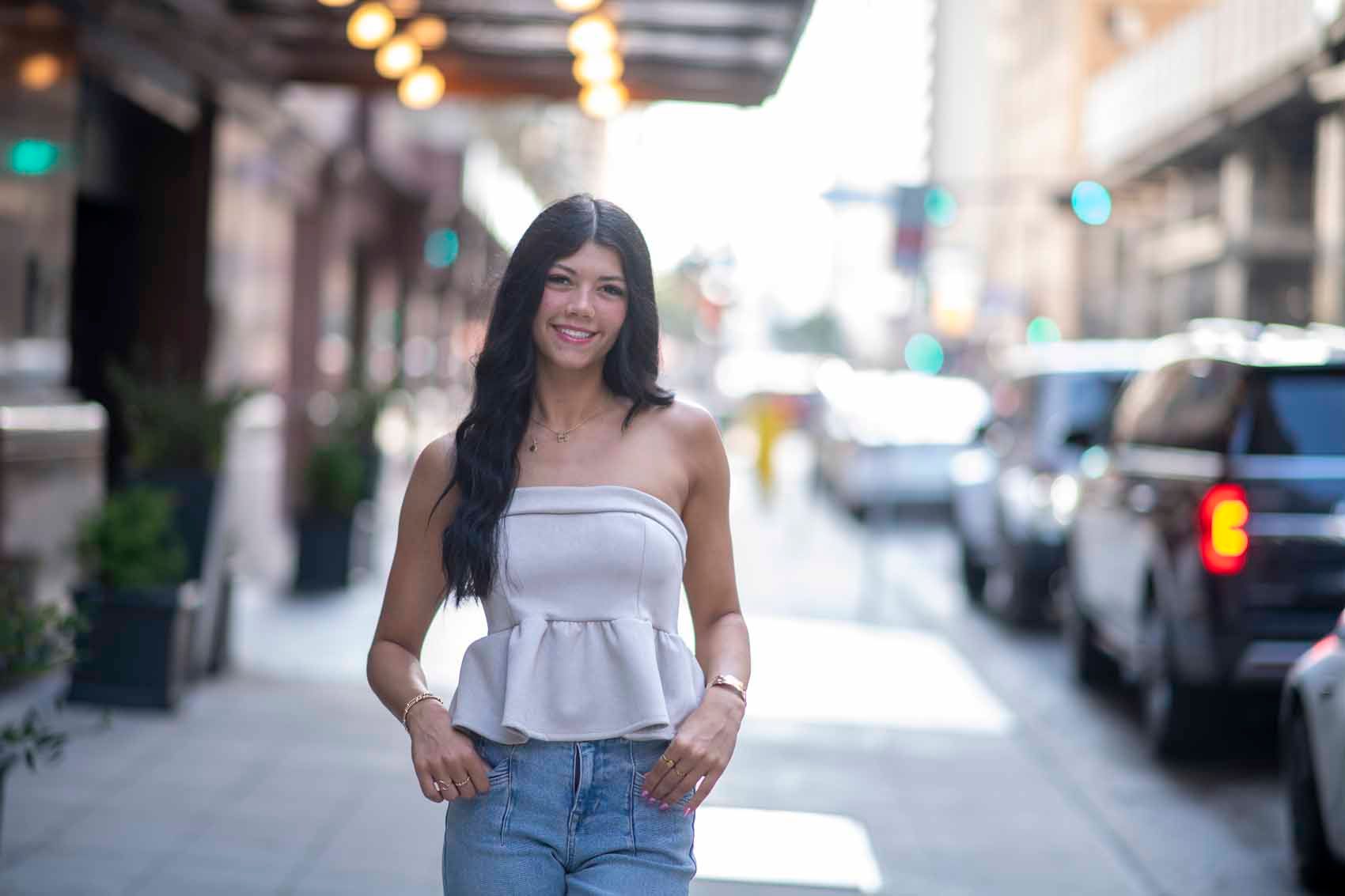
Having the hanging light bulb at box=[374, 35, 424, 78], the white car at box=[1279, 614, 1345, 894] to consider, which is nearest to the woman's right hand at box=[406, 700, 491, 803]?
the white car at box=[1279, 614, 1345, 894]

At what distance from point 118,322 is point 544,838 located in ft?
34.9

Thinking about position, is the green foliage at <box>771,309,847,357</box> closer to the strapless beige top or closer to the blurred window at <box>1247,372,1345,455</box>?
the blurred window at <box>1247,372,1345,455</box>

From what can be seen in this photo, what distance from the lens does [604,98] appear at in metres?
12.0

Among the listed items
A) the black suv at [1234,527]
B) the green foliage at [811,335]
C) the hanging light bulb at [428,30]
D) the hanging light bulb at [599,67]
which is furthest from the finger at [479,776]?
the green foliage at [811,335]

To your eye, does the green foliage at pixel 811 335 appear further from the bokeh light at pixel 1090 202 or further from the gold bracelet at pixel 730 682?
the gold bracelet at pixel 730 682

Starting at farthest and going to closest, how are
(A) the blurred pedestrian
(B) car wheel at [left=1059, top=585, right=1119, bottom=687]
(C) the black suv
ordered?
(A) the blurred pedestrian → (B) car wheel at [left=1059, top=585, right=1119, bottom=687] → (C) the black suv

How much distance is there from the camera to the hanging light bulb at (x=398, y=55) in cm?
1135

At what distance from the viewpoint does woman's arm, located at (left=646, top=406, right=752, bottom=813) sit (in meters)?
2.87

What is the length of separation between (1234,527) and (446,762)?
601 centimetres

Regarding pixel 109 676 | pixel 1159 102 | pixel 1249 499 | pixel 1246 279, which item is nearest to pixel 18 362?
pixel 109 676

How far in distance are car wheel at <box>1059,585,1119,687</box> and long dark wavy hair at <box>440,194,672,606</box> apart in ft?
27.6

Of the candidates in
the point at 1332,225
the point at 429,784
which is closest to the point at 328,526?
the point at 429,784

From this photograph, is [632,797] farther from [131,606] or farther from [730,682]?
[131,606]

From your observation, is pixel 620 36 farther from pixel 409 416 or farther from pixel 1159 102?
pixel 1159 102
